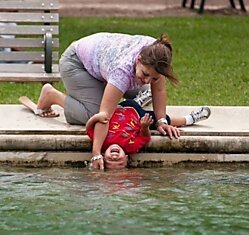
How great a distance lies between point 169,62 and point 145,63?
168 millimetres

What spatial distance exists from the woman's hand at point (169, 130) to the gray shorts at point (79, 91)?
0.47m

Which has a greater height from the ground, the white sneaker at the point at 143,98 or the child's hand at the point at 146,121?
the child's hand at the point at 146,121

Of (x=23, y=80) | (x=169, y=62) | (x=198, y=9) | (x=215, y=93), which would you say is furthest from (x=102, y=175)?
(x=198, y=9)

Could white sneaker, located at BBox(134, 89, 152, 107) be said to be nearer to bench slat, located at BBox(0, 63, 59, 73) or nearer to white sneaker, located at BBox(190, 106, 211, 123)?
white sneaker, located at BBox(190, 106, 211, 123)

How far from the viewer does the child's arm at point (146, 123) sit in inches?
291

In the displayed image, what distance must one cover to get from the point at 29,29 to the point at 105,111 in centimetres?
332

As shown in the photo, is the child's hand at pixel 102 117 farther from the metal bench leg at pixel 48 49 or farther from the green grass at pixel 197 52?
the metal bench leg at pixel 48 49

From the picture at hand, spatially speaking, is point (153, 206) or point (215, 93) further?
point (215, 93)

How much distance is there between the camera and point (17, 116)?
27.2 ft

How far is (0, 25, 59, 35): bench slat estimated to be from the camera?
34.3ft

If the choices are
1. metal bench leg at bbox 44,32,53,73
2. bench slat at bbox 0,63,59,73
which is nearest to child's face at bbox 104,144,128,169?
metal bench leg at bbox 44,32,53,73

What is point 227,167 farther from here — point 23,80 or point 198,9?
point 198,9

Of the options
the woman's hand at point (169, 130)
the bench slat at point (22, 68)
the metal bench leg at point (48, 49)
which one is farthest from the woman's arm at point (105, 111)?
the bench slat at point (22, 68)

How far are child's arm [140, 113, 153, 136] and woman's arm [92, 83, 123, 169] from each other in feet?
0.69
